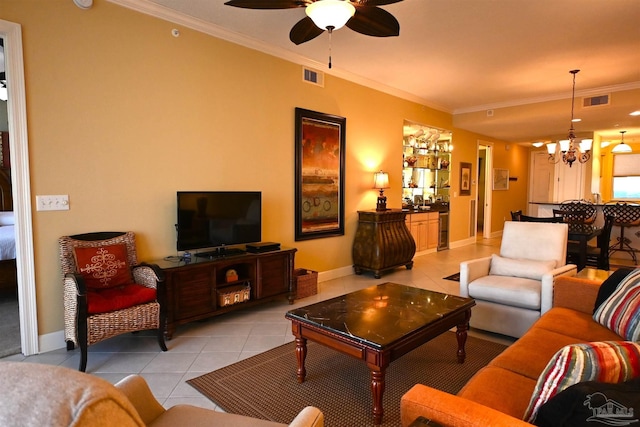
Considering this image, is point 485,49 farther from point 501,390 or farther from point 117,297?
point 117,297

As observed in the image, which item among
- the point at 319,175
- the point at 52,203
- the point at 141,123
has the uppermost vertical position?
the point at 141,123

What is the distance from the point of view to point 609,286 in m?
2.37

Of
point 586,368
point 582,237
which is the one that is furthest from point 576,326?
point 582,237

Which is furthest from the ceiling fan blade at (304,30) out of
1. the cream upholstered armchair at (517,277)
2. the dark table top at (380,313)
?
the cream upholstered armchair at (517,277)

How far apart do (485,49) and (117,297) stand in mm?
4581

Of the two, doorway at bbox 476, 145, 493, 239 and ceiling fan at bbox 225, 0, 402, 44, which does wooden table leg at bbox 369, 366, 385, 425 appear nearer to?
ceiling fan at bbox 225, 0, 402, 44

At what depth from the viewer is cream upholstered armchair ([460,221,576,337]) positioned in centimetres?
308

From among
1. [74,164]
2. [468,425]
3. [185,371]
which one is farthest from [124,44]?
[468,425]

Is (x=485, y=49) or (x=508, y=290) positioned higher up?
(x=485, y=49)

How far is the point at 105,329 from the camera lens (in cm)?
266

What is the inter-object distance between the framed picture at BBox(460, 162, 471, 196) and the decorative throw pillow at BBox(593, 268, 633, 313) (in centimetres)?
588

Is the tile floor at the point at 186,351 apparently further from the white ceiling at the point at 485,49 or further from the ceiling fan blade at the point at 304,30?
the white ceiling at the point at 485,49

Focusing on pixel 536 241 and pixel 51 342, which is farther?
pixel 536 241

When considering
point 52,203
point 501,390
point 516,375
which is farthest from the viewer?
point 52,203
